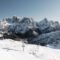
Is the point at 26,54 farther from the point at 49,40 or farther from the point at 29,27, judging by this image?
the point at 29,27

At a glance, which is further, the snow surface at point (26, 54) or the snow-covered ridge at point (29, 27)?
the snow-covered ridge at point (29, 27)

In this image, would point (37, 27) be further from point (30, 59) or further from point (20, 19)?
point (30, 59)

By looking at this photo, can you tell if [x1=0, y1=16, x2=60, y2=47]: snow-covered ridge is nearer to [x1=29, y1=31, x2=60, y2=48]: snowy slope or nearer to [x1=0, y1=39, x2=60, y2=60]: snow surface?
[x1=29, y1=31, x2=60, y2=48]: snowy slope

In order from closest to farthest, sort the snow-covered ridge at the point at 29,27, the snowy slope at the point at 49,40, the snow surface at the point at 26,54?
the snow surface at the point at 26,54
the snowy slope at the point at 49,40
the snow-covered ridge at the point at 29,27

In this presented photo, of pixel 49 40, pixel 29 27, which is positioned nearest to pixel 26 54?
pixel 49 40

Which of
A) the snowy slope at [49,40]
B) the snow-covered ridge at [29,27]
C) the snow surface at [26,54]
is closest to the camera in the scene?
the snow surface at [26,54]

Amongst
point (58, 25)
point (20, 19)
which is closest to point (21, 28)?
point (20, 19)

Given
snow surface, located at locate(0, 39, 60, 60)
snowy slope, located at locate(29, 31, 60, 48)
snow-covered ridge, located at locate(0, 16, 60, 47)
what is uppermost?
snow-covered ridge, located at locate(0, 16, 60, 47)

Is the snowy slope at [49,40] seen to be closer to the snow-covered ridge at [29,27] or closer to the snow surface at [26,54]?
the snow-covered ridge at [29,27]

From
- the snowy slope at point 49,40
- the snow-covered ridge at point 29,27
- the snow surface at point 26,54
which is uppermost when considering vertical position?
the snow-covered ridge at point 29,27

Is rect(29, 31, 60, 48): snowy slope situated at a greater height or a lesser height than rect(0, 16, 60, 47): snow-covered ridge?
lesser

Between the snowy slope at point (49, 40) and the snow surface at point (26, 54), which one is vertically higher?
the snowy slope at point (49, 40)

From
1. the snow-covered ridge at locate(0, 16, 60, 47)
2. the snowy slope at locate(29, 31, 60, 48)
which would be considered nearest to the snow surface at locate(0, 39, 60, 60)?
the snowy slope at locate(29, 31, 60, 48)

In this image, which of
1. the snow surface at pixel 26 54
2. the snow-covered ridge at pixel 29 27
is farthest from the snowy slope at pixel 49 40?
the snow surface at pixel 26 54
